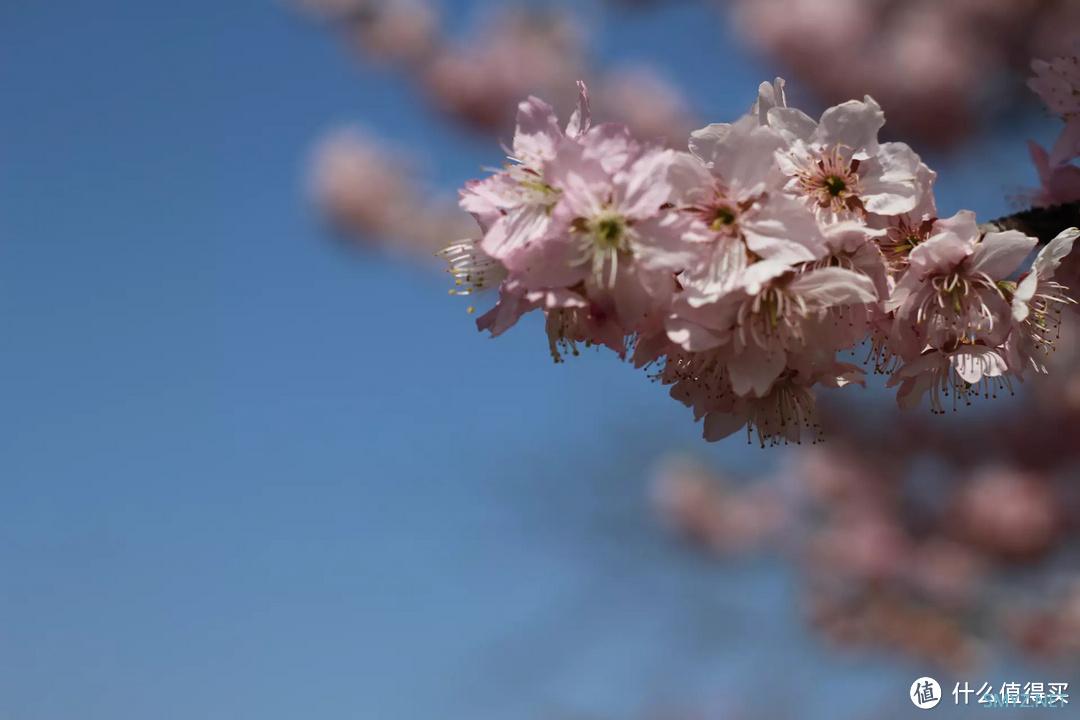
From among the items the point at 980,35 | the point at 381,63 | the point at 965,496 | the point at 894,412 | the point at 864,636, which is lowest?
the point at 864,636

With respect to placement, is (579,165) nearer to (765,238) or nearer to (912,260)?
(765,238)

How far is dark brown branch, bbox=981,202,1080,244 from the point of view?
1410mm

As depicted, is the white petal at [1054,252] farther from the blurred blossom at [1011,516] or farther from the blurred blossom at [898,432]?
the blurred blossom at [1011,516]

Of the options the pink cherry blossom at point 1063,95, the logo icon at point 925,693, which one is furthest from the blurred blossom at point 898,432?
the pink cherry blossom at point 1063,95

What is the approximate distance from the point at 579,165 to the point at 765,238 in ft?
0.74

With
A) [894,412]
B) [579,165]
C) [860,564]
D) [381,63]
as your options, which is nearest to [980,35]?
[894,412]

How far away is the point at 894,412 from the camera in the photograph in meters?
7.66

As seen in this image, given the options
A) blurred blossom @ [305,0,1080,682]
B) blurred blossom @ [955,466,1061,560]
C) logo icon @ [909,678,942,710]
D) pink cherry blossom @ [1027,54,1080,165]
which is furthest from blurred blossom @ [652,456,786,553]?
pink cherry blossom @ [1027,54,1080,165]

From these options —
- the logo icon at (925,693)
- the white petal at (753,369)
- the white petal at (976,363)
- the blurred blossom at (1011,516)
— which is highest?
the blurred blossom at (1011,516)

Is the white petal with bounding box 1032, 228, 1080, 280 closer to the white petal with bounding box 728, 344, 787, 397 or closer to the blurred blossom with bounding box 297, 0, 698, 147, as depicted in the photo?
the white petal with bounding box 728, 344, 787, 397

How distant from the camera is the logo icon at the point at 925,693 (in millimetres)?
3727

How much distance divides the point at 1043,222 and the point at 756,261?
518 millimetres

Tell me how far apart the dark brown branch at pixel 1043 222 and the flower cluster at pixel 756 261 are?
8 cm

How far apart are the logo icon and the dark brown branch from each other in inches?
106
